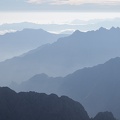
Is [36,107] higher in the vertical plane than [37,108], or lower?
higher

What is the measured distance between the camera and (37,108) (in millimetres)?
160750

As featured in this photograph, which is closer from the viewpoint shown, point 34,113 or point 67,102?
point 34,113

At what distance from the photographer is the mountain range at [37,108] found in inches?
6166

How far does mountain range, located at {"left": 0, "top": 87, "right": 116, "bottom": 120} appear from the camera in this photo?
514 feet

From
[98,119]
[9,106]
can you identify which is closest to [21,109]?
[9,106]

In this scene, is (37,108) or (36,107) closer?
(37,108)

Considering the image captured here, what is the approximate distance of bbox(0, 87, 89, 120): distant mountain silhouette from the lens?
513 ft

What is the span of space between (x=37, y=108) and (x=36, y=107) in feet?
2.16

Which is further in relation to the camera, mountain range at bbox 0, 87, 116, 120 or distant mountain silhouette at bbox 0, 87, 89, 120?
mountain range at bbox 0, 87, 116, 120

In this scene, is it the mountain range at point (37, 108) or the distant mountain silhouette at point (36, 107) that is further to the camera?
the mountain range at point (37, 108)

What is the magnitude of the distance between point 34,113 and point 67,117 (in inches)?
573

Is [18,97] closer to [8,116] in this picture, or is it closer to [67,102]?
[8,116]

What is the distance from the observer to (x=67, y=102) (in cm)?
16788

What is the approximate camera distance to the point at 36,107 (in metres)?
161
